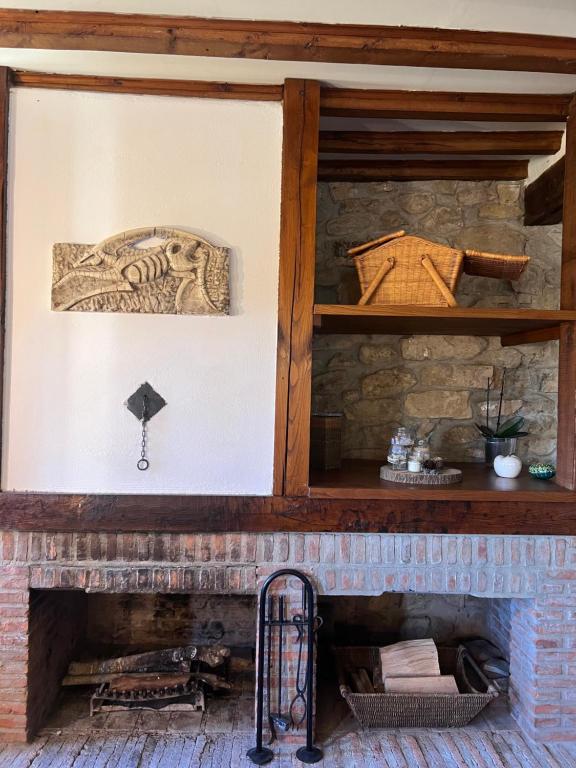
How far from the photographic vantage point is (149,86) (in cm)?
195

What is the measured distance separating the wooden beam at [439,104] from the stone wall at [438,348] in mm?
472

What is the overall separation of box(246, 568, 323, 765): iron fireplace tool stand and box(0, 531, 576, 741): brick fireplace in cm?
6

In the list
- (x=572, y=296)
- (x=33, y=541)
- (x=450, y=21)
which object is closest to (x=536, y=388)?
(x=572, y=296)

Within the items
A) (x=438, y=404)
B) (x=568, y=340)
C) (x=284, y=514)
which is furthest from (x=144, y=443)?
(x=568, y=340)

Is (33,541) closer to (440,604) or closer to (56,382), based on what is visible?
(56,382)

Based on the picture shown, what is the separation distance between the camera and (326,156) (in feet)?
8.02

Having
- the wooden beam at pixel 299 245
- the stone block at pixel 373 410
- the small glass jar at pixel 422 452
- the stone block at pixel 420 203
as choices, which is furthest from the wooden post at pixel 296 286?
the stone block at pixel 420 203

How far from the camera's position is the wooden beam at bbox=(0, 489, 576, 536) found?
1.92 metres

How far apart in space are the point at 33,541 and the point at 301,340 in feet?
4.22

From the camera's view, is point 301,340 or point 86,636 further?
point 86,636

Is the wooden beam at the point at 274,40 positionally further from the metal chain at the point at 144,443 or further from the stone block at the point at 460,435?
the stone block at the point at 460,435

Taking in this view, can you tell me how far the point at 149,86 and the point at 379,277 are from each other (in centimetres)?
117

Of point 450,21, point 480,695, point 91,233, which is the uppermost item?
point 450,21

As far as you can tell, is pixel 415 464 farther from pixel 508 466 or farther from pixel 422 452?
pixel 508 466
